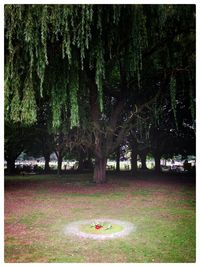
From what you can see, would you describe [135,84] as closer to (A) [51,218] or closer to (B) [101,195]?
(B) [101,195]

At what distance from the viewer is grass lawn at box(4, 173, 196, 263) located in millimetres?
6320

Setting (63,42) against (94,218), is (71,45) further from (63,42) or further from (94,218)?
(94,218)

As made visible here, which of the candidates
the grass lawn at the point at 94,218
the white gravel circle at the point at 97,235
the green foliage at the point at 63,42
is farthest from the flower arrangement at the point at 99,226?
the green foliage at the point at 63,42

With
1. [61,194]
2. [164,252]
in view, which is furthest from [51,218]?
[61,194]

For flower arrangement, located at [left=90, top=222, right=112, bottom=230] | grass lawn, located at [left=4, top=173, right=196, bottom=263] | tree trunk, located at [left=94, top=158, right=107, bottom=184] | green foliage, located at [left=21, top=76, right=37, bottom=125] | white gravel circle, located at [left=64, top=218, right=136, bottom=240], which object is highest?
green foliage, located at [left=21, top=76, right=37, bottom=125]

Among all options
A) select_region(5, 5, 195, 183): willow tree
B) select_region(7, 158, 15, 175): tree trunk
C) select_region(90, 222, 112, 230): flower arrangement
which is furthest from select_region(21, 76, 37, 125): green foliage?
select_region(7, 158, 15, 175): tree trunk

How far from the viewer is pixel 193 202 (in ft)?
40.3

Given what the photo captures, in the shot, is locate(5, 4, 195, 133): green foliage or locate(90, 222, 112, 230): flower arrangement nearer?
locate(90, 222, 112, 230): flower arrangement

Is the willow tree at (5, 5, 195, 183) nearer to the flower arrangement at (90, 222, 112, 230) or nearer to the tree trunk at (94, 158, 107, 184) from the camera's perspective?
the flower arrangement at (90, 222, 112, 230)

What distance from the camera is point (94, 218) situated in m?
9.32

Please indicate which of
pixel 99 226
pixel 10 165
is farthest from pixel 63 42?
pixel 10 165

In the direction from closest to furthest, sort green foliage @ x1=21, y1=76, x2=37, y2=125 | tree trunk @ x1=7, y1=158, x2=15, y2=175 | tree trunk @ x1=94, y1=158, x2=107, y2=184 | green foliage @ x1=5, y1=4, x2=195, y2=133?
green foliage @ x1=5, y1=4, x2=195, y2=133
green foliage @ x1=21, y1=76, x2=37, y2=125
tree trunk @ x1=94, y1=158, x2=107, y2=184
tree trunk @ x1=7, y1=158, x2=15, y2=175

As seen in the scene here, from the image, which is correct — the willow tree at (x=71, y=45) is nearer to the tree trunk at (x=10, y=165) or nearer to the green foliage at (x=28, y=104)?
the green foliage at (x=28, y=104)

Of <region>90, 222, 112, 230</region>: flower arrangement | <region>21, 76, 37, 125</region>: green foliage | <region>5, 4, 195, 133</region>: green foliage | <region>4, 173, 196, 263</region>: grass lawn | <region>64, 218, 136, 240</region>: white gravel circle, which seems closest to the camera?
<region>4, 173, 196, 263</region>: grass lawn
